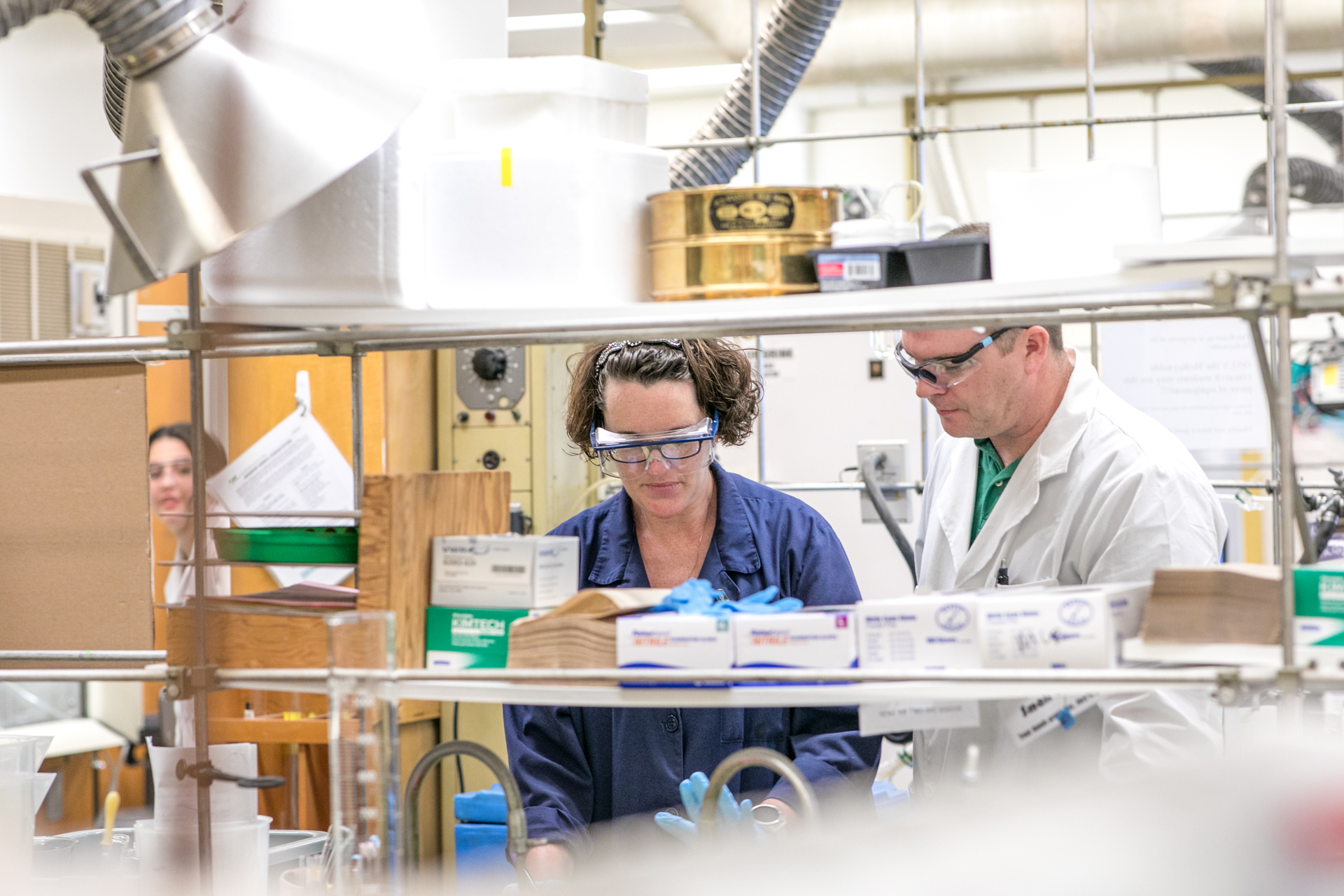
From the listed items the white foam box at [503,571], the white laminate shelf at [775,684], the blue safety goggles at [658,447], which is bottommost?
the white laminate shelf at [775,684]

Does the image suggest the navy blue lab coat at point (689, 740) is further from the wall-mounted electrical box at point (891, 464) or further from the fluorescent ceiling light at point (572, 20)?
the fluorescent ceiling light at point (572, 20)

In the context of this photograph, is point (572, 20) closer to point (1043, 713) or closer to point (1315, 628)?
point (1043, 713)

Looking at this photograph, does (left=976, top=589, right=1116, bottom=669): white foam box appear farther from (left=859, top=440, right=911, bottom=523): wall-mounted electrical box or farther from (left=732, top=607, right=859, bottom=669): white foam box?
(left=859, top=440, right=911, bottom=523): wall-mounted electrical box

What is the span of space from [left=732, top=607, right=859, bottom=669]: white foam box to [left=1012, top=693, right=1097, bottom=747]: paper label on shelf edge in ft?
0.98

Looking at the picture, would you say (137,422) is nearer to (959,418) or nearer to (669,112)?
(959,418)

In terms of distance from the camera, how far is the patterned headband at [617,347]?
1.92 m

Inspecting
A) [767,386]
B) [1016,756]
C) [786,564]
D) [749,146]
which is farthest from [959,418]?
[767,386]

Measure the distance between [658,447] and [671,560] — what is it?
235mm

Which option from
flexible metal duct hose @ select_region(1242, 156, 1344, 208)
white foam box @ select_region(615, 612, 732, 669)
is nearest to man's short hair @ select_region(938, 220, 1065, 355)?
white foam box @ select_region(615, 612, 732, 669)

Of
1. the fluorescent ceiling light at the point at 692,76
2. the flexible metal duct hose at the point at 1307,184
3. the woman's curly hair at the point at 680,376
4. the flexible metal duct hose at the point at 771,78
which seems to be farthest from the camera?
the fluorescent ceiling light at the point at 692,76

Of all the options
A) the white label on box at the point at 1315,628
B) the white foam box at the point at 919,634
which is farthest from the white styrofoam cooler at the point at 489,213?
the white label on box at the point at 1315,628

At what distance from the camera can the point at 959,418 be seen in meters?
1.99

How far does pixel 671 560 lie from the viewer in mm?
2023

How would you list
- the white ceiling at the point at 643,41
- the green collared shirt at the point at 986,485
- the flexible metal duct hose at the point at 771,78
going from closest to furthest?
1. the green collared shirt at the point at 986,485
2. the flexible metal duct hose at the point at 771,78
3. the white ceiling at the point at 643,41
